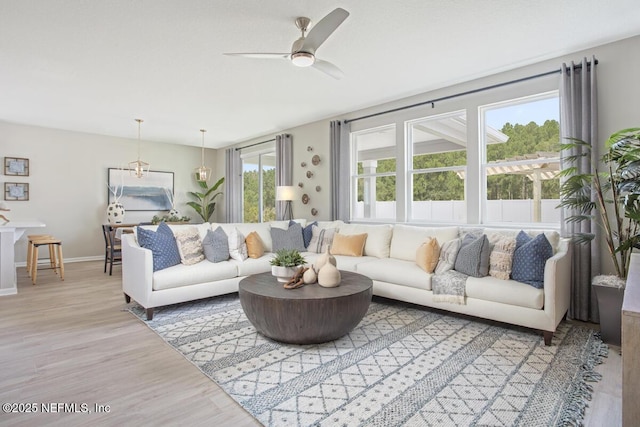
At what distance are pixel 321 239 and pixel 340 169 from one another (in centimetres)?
131

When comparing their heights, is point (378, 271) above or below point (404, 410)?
above

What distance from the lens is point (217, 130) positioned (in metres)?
6.88

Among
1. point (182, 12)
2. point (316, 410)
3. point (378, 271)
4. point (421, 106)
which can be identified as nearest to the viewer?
point (316, 410)

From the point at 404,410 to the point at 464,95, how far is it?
12.4 ft

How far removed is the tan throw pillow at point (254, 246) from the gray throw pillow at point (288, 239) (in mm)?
317

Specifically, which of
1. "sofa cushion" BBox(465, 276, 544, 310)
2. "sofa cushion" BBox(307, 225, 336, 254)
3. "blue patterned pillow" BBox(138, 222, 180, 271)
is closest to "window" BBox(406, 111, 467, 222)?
"sofa cushion" BBox(307, 225, 336, 254)

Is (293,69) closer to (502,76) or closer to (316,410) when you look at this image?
(502,76)

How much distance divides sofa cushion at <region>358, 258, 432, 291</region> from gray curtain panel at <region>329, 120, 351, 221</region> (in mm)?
1613

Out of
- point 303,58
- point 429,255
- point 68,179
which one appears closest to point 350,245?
point 429,255

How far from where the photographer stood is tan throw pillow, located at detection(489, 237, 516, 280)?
3111 millimetres

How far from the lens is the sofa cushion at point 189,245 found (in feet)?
12.7

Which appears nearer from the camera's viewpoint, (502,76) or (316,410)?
(316,410)

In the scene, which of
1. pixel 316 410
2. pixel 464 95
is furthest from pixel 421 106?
pixel 316 410

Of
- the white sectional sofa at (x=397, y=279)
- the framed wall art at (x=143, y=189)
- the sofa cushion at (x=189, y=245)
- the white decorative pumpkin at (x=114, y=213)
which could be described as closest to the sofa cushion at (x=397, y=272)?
the white sectional sofa at (x=397, y=279)
